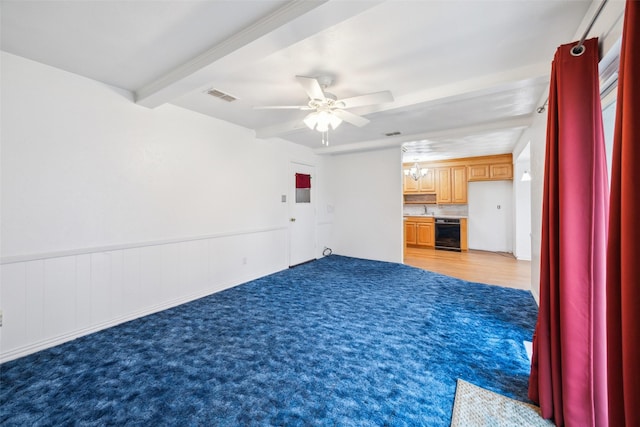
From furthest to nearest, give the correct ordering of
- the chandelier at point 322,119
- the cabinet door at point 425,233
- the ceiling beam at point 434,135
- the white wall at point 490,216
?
the cabinet door at point 425,233, the white wall at point 490,216, the ceiling beam at point 434,135, the chandelier at point 322,119

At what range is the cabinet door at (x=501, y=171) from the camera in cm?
596

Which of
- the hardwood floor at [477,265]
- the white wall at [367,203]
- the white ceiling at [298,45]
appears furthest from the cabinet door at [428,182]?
the white ceiling at [298,45]

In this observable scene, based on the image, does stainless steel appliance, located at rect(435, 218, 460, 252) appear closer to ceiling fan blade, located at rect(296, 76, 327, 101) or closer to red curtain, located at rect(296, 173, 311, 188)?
red curtain, located at rect(296, 173, 311, 188)

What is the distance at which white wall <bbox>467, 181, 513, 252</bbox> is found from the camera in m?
6.38

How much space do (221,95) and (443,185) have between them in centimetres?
602

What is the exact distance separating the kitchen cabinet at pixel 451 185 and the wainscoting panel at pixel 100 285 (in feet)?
18.3

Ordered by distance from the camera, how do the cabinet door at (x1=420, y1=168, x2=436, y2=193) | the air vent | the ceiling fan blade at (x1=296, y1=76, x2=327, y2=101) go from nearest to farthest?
1. the ceiling fan blade at (x1=296, y1=76, x2=327, y2=101)
2. the air vent
3. the cabinet door at (x1=420, y1=168, x2=436, y2=193)

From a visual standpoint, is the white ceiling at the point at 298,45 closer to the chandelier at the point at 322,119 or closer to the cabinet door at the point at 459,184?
the chandelier at the point at 322,119

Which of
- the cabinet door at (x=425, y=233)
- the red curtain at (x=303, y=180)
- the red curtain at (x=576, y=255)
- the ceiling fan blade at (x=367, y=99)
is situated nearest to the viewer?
the red curtain at (x=576, y=255)

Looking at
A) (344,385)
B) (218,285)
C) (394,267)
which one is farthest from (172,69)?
(394,267)

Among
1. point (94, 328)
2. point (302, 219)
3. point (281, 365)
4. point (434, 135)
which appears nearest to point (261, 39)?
point (281, 365)

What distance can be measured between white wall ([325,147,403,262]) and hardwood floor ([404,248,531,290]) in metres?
0.75

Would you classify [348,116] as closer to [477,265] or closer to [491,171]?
[477,265]

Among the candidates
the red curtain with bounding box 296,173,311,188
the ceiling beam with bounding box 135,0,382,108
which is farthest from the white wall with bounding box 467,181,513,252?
the ceiling beam with bounding box 135,0,382,108
